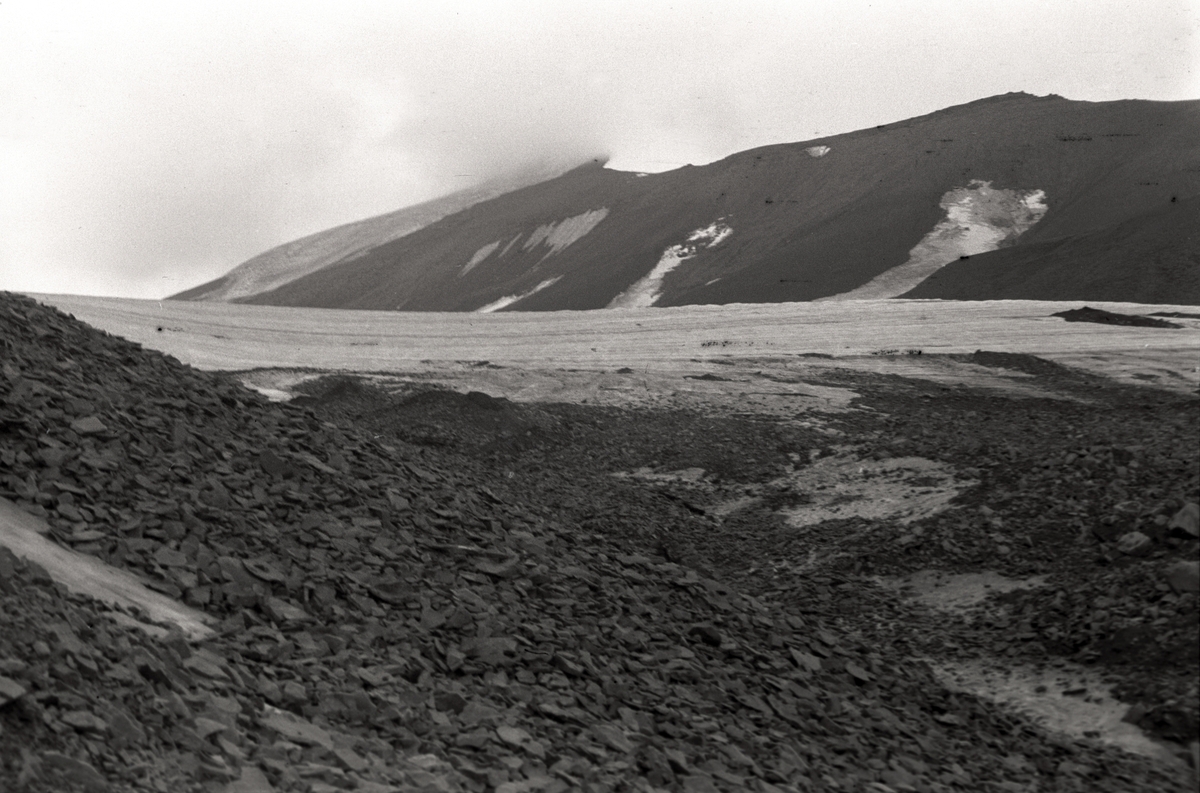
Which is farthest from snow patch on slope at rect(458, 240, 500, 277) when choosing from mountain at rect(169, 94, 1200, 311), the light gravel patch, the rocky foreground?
the rocky foreground

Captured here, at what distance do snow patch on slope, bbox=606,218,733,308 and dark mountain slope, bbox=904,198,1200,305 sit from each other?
77.0ft

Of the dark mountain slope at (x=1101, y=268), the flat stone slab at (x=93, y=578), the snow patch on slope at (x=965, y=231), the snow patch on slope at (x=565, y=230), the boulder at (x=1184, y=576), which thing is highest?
the snow patch on slope at (x=565, y=230)

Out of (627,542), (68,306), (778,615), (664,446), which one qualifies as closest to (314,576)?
(778,615)

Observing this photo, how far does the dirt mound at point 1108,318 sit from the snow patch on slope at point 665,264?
150 feet

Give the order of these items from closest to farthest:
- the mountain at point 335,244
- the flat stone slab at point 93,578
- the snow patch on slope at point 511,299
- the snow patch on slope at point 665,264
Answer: the flat stone slab at point 93,578, the snow patch on slope at point 665,264, the snow patch on slope at point 511,299, the mountain at point 335,244

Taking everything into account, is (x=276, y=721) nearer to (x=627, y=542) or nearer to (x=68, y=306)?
(x=627, y=542)

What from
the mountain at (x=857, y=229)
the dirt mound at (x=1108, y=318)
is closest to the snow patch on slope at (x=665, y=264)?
the mountain at (x=857, y=229)

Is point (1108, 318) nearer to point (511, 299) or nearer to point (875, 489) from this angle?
point (875, 489)

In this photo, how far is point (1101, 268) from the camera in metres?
63.1

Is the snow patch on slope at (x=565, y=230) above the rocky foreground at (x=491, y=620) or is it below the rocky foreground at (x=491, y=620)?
above

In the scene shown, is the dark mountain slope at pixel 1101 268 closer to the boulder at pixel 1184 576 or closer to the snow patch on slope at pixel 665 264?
the snow patch on slope at pixel 665 264

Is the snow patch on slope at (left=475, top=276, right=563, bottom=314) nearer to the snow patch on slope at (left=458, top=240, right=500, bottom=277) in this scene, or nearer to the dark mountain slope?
the snow patch on slope at (left=458, top=240, right=500, bottom=277)

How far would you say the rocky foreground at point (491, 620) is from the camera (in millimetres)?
7770

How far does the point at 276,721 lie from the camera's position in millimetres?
7949
